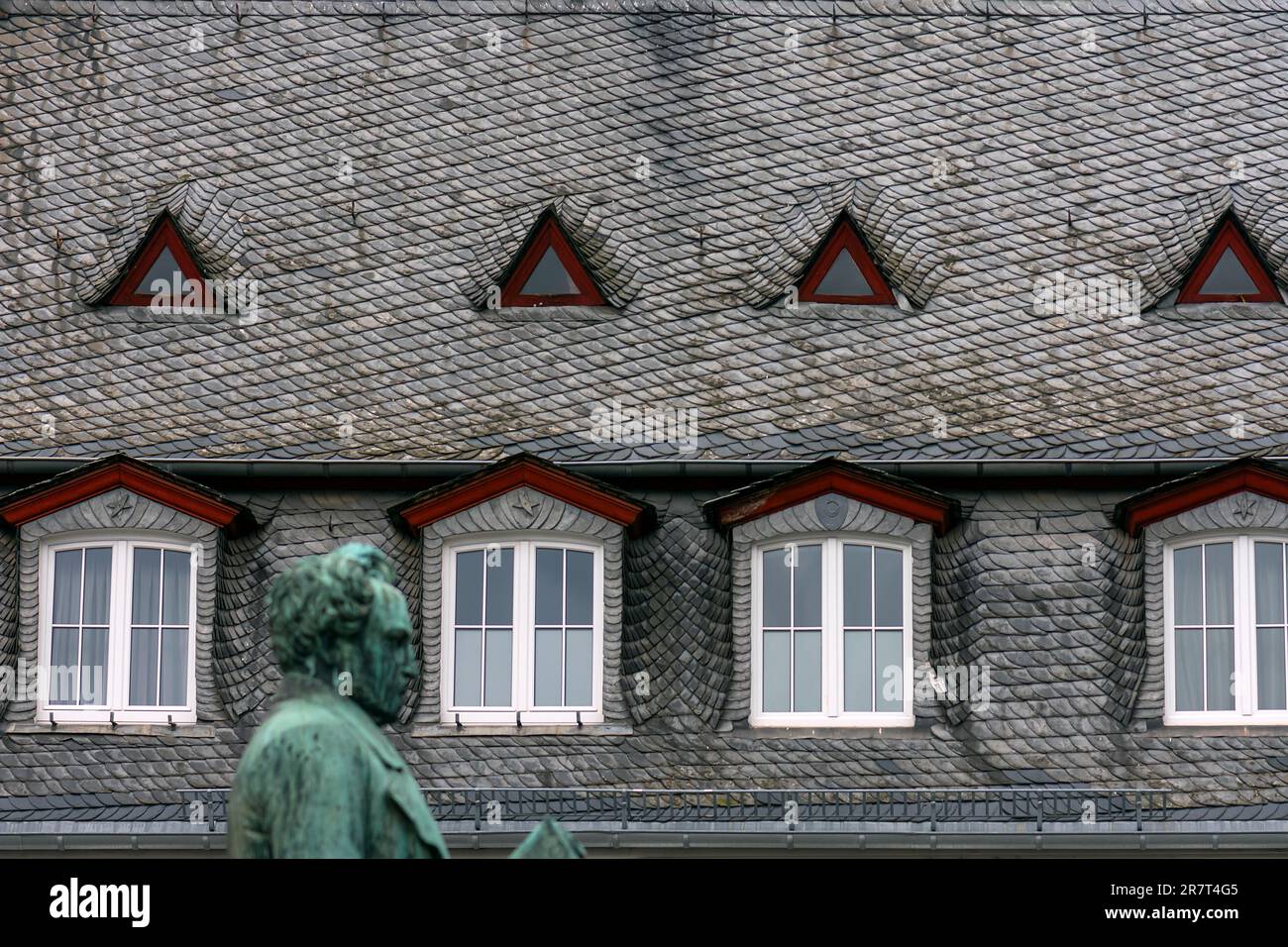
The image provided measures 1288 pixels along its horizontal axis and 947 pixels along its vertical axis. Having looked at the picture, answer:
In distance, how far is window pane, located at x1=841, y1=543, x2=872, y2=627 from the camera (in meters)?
24.7

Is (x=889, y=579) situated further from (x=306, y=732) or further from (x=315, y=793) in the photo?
(x=315, y=793)

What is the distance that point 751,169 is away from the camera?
28266 millimetres

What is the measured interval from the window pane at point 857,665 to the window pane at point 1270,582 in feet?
10.9

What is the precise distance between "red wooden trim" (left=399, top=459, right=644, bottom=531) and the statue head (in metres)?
12.9

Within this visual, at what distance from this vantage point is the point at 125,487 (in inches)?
968

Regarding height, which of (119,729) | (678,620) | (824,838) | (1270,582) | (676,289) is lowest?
(824,838)

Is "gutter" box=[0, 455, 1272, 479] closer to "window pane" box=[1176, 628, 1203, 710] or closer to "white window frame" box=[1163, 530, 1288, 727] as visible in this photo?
"white window frame" box=[1163, 530, 1288, 727]

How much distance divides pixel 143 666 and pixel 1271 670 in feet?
31.7

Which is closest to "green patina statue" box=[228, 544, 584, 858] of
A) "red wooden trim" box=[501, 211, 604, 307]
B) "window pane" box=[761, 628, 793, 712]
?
"window pane" box=[761, 628, 793, 712]

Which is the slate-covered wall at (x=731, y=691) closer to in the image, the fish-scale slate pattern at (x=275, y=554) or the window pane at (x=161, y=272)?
the fish-scale slate pattern at (x=275, y=554)

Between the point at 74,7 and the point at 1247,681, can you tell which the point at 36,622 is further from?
the point at 1247,681

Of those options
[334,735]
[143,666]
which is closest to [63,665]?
[143,666]

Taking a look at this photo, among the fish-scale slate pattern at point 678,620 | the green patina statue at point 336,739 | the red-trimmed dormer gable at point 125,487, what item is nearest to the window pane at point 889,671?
the fish-scale slate pattern at point 678,620
